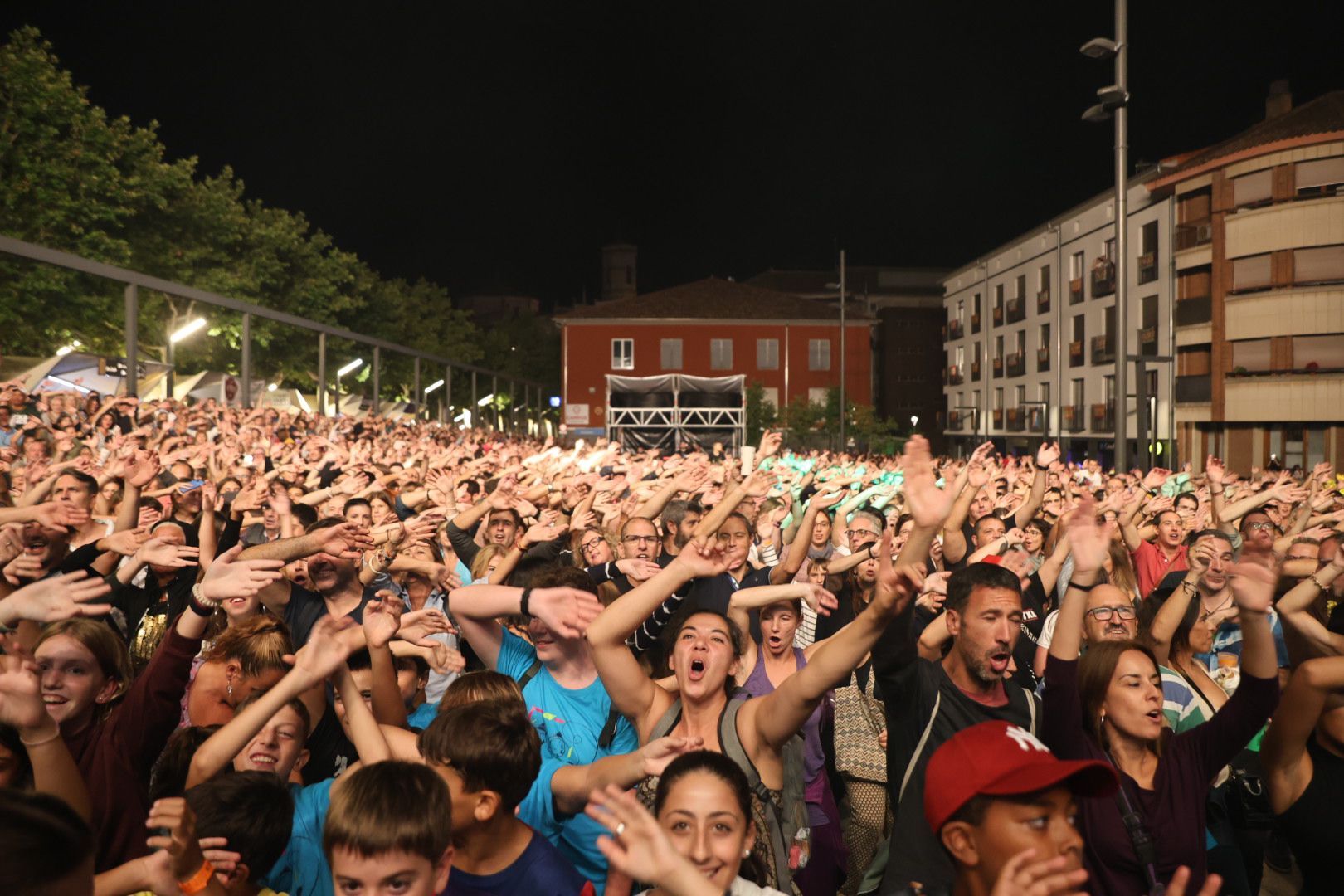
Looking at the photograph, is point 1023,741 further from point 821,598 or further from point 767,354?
point 767,354

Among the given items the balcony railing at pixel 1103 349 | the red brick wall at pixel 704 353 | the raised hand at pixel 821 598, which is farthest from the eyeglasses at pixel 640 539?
the red brick wall at pixel 704 353

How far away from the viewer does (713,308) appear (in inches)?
2643

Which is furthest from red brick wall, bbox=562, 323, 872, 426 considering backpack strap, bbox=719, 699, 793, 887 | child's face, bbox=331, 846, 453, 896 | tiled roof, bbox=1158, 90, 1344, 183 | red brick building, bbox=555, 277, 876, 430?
child's face, bbox=331, 846, 453, 896

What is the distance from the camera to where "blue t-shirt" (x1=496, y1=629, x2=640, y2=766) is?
13.8ft

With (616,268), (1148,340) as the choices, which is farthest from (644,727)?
(616,268)

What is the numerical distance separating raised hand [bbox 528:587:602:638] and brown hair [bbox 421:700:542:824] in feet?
1.56

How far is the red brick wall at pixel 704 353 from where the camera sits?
65.8 metres

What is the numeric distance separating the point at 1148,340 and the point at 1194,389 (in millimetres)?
3800

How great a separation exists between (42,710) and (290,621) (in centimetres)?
279

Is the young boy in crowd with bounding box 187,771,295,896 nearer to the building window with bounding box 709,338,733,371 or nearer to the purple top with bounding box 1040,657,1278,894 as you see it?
the purple top with bounding box 1040,657,1278,894

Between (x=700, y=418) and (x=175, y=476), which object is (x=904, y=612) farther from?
(x=700, y=418)

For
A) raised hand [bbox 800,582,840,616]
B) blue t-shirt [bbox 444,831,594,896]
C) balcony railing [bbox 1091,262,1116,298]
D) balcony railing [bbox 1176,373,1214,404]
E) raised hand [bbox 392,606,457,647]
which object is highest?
balcony railing [bbox 1091,262,1116,298]

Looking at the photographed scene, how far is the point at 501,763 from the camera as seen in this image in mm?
3275

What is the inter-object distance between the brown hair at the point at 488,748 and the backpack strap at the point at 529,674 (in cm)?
103
